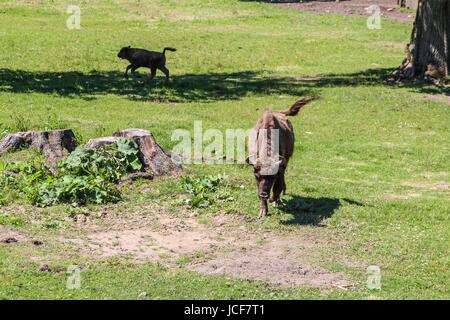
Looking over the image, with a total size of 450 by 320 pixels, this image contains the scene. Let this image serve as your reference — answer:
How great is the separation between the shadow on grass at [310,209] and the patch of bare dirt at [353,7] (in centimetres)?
2990

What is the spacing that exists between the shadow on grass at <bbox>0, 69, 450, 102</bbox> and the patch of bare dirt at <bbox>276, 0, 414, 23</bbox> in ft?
46.6

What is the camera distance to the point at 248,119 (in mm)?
23469

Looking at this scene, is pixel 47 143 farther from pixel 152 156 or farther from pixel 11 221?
pixel 11 221

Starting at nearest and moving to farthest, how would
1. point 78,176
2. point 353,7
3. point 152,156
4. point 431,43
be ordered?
1. point 78,176
2. point 152,156
3. point 431,43
4. point 353,7

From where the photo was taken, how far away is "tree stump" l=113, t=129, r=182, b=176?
1683 cm

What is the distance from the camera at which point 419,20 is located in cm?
2988

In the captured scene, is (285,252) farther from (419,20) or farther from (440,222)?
(419,20)

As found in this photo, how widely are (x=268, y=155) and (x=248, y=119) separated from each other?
30.9 feet

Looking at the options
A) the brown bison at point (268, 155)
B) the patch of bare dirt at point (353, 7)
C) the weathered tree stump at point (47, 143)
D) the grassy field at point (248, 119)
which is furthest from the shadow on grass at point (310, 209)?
the patch of bare dirt at point (353, 7)
